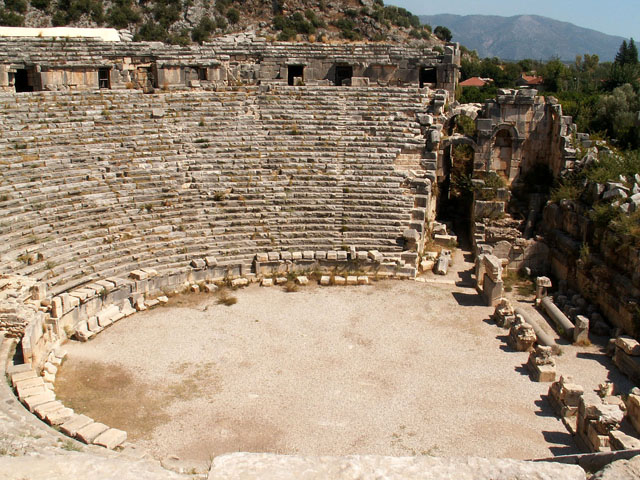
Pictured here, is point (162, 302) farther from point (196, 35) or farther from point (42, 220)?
point (196, 35)

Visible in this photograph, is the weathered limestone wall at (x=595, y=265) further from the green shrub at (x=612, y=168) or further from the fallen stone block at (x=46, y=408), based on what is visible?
the fallen stone block at (x=46, y=408)

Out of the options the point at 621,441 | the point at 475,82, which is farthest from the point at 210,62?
the point at 475,82

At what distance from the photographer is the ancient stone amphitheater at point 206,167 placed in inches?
509

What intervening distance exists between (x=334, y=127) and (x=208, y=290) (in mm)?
6288

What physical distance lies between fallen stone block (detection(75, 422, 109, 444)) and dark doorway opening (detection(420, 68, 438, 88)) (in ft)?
52.7

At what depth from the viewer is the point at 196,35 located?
44.2 meters

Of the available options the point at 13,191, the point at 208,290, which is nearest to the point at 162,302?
the point at 208,290

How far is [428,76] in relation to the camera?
21.6 m

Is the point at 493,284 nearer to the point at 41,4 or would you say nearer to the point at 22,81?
the point at 22,81

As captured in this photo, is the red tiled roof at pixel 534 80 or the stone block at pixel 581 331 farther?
the red tiled roof at pixel 534 80

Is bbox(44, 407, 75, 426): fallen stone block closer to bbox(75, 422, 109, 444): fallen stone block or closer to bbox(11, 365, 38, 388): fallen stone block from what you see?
bbox(75, 422, 109, 444): fallen stone block

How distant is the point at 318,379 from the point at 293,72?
13065 mm

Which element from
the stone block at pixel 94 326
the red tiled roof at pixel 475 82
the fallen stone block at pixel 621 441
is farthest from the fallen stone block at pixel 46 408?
the red tiled roof at pixel 475 82

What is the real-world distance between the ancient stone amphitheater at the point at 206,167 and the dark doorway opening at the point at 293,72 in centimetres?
5
